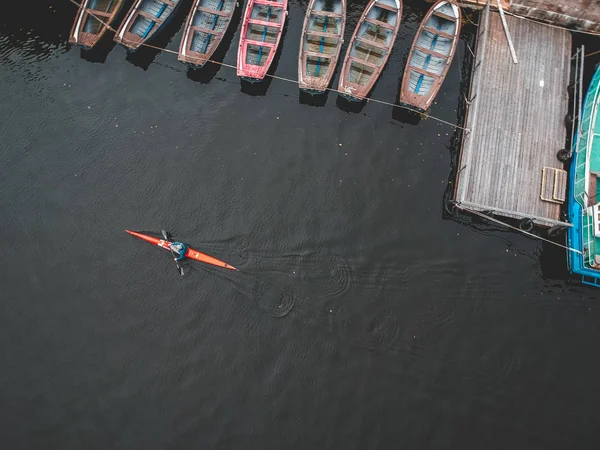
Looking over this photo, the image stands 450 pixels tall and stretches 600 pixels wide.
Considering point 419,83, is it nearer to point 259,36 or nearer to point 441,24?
point 441,24

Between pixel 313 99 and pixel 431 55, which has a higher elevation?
pixel 431 55

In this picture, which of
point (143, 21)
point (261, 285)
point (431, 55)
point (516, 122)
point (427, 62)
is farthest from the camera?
point (143, 21)

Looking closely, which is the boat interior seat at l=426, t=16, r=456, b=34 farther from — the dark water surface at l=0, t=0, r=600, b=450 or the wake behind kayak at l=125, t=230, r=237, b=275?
the wake behind kayak at l=125, t=230, r=237, b=275

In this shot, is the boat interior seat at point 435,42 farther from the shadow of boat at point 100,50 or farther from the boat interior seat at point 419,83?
the shadow of boat at point 100,50

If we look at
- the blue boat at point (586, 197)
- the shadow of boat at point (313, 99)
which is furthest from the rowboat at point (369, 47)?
the blue boat at point (586, 197)

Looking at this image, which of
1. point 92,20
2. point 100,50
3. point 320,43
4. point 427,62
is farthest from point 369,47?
point 92,20

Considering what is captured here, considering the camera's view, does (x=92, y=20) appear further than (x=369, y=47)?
Yes

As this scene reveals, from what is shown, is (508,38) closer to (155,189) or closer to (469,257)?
(469,257)
